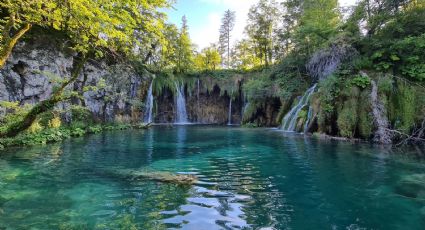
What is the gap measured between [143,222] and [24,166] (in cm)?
563

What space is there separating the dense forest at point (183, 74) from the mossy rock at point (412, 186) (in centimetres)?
601

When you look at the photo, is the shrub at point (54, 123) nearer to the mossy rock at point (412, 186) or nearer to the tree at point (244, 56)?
the mossy rock at point (412, 186)

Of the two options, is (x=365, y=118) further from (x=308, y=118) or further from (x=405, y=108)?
(x=308, y=118)

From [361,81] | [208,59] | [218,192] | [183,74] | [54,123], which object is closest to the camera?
[218,192]

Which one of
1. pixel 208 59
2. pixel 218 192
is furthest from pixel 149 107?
pixel 218 192

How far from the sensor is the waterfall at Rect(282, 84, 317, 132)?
19125mm

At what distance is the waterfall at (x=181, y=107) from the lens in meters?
32.0

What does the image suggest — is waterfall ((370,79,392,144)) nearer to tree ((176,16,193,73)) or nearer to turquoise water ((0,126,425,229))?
turquoise water ((0,126,425,229))

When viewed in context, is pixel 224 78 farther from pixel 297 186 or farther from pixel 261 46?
pixel 297 186

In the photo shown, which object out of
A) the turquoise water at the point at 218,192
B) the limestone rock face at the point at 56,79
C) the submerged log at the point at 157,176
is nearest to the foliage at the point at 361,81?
the turquoise water at the point at 218,192

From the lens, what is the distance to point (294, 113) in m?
19.9

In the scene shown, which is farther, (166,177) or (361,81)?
(361,81)

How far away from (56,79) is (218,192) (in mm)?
7301

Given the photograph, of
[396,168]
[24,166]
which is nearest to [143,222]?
[24,166]
